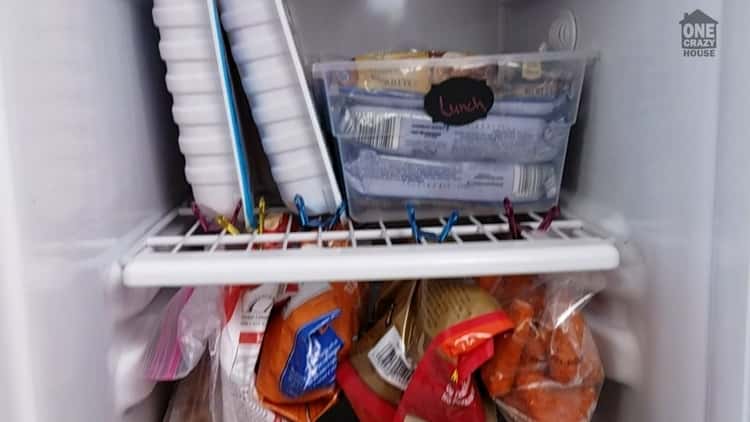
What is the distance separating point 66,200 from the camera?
52 cm

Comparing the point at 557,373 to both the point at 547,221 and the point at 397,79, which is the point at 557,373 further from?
the point at 397,79

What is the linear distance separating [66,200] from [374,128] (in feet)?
1.18

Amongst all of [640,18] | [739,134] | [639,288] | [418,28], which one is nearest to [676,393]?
[639,288]

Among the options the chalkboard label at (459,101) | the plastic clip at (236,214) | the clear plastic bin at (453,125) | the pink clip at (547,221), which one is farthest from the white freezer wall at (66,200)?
the pink clip at (547,221)

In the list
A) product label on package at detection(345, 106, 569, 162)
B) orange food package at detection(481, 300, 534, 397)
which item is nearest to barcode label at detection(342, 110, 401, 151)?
product label on package at detection(345, 106, 569, 162)

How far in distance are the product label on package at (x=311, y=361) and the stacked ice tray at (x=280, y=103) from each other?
0.52ft

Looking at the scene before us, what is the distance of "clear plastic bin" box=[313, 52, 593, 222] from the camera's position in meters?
0.75

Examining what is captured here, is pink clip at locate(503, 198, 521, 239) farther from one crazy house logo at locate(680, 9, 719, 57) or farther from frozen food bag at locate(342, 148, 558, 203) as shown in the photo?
one crazy house logo at locate(680, 9, 719, 57)

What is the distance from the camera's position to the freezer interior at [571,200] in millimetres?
458

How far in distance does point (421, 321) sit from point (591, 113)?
0.31m

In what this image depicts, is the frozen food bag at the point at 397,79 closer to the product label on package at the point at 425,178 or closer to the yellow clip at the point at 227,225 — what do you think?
the product label on package at the point at 425,178

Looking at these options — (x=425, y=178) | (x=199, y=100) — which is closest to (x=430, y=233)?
(x=425, y=178)

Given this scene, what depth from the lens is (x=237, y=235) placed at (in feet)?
2.48

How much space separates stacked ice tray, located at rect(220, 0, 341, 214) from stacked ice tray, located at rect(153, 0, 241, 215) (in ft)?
0.11
